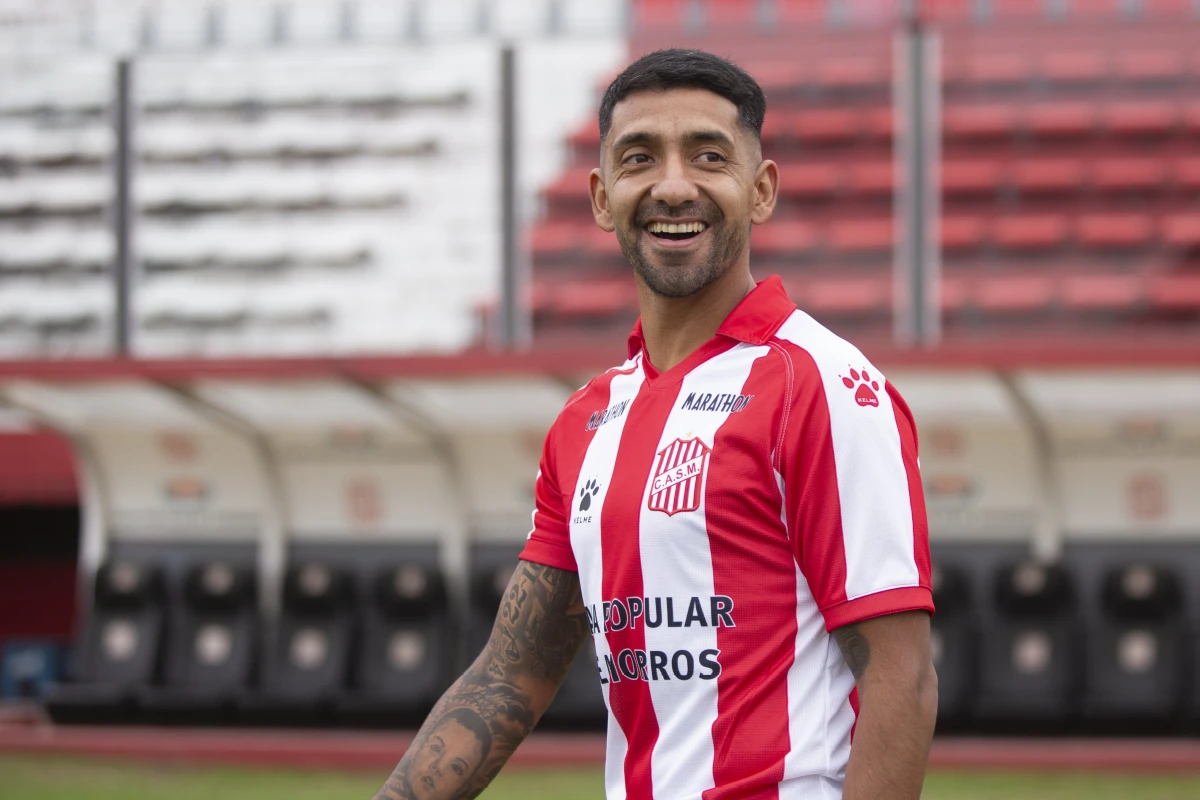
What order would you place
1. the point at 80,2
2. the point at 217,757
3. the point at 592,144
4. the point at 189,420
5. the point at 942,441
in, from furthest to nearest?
the point at 80,2 < the point at 189,420 < the point at 942,441 < the point at 217,757 < the point at 592,144

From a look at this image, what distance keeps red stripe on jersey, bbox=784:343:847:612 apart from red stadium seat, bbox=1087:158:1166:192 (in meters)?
8.44

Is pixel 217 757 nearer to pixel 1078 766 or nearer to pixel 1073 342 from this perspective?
pixel 1078 766

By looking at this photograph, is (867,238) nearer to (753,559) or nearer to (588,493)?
(588,493)

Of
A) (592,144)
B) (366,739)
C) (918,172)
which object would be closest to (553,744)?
(366,739)

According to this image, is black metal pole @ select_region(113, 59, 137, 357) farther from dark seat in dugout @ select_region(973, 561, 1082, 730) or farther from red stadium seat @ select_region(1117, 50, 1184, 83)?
red stadium seat @ select_region(1117, 50, 1184, 83)

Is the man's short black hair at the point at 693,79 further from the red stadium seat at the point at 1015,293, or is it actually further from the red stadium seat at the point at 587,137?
the red stadium seat at the point at 1015,293

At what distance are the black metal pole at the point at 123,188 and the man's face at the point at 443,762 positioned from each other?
290 inches

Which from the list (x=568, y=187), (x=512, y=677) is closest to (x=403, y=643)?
(x=568, y=187)

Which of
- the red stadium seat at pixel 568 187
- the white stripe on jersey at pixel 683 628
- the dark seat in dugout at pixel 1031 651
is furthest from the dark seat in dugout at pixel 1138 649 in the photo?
the white stripe on jersey at pixel 683 628

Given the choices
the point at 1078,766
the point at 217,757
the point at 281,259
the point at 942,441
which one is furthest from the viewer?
the point at 281,259

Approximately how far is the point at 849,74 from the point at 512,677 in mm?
7457

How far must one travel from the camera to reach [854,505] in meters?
1.64

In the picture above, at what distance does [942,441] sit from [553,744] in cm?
265

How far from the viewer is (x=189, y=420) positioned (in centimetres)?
906
